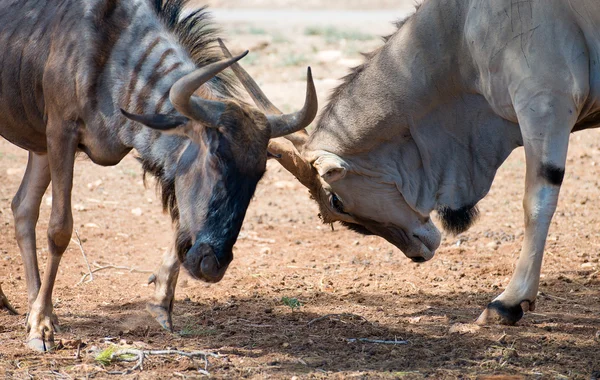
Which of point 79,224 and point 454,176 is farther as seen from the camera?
point 79,224

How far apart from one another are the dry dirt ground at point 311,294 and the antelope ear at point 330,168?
35.4 inches

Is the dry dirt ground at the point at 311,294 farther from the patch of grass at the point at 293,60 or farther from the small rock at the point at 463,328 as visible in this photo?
the patch of grass at the point at 293,60

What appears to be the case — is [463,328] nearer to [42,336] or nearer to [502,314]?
[502,314]

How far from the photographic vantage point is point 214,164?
4684mm

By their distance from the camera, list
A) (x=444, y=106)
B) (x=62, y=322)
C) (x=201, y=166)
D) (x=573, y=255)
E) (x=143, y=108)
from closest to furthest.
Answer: (x=201, y=166)
(x=143, y=108)
(x=62, y=322)
(x=444, y=106)
(x=573, y=255)

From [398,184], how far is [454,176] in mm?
450

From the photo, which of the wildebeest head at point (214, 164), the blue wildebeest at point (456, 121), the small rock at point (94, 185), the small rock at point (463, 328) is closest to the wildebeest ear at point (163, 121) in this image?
the wildebeest head at point (214, 164)

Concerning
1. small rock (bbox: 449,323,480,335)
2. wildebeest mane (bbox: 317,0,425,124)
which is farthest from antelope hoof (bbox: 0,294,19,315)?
small rock (bbox: 449,323,480,335)

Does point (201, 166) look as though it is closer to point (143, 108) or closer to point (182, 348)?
point (143, 108)

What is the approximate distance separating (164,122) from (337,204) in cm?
186

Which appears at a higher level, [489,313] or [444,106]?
[444,106]

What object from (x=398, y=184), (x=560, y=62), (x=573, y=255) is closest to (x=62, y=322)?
(x=398, y=184)

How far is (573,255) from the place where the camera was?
7.22m

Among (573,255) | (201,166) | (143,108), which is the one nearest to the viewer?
(201,166)
